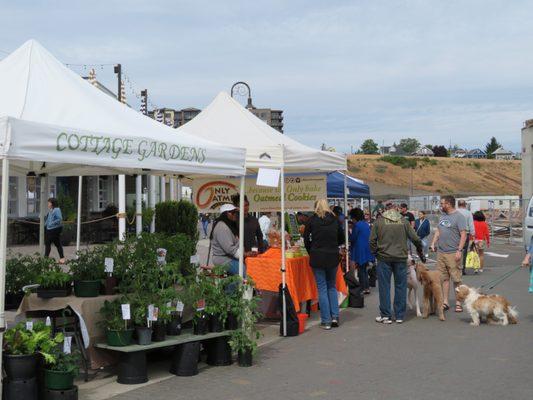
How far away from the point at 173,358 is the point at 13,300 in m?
1.89

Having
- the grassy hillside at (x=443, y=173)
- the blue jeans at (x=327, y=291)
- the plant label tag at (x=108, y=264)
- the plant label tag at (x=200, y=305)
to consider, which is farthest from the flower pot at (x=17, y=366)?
the grassy hillside at (x=443, y=173)

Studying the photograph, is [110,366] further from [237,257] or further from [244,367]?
[237,257]

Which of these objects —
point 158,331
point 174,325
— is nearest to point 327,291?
point 174,325

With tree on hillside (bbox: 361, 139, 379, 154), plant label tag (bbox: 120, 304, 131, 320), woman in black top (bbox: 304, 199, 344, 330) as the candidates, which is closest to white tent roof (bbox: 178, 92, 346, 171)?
woman in black top (bbox: 304, 199, 344, 330)

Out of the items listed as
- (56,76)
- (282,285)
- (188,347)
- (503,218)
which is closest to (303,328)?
(282,285)

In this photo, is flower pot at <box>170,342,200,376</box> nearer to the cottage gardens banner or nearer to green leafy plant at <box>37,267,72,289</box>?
green leafy plant at <box>37,267,72,289</box>

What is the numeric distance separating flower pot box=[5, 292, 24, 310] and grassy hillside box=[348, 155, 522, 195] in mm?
101388

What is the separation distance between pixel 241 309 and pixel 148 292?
1.18 meters

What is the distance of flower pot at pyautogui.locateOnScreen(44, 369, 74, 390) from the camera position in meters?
5.37

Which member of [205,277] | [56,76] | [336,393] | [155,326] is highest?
[56,76]

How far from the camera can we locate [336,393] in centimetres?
600

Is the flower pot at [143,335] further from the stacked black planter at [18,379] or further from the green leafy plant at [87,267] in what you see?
the stacked black planter at [18,379]

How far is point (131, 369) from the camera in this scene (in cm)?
632

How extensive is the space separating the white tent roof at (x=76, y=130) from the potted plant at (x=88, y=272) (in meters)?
1.06
